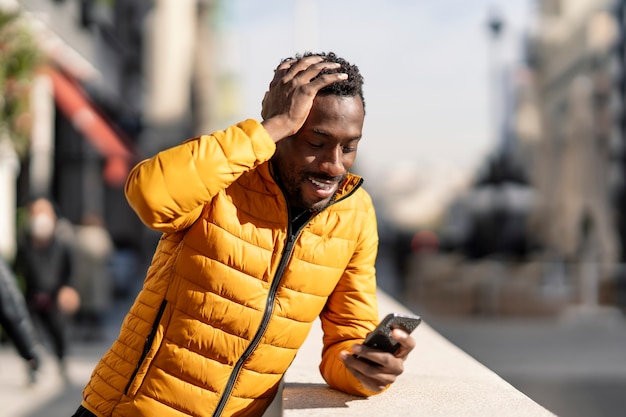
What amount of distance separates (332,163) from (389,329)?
477 millimetres

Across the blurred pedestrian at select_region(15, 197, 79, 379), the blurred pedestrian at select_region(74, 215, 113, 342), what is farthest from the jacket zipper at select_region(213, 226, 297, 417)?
the blurred pedestrian at select_region(74, 215, 113, 342)

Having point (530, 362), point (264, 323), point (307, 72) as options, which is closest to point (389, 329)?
point (264, 323)

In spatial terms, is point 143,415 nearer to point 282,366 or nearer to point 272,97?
point 282,366

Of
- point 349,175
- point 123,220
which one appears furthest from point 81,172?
point 349,175

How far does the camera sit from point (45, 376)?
927 centimetres

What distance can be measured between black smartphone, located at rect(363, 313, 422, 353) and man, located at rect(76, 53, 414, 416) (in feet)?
0.08

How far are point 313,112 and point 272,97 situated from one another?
0.40 ft

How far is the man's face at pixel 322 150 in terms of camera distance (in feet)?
8.32

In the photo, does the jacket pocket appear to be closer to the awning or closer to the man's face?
the man's face

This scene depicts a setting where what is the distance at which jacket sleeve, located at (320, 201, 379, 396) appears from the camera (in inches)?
111

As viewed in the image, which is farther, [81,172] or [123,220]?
[123,220]

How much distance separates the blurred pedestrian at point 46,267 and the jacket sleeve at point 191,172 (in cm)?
749

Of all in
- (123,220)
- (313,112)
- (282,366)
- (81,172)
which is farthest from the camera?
(123,220)

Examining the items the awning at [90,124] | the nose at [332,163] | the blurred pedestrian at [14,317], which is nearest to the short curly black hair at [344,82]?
the nose at [332,163]
